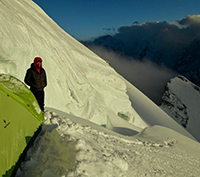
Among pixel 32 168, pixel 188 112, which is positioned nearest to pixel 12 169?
pixel 32 168

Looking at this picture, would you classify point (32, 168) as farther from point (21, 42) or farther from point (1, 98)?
point (21, 42)

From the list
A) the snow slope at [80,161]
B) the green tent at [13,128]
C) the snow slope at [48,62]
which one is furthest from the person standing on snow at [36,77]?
the snow slope at [48,62]

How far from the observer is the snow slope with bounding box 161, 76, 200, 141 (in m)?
54.0

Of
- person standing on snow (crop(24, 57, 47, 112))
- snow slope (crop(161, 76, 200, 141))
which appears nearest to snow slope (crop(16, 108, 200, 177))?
person standing on snow (crop(24, 57, 47, 112))

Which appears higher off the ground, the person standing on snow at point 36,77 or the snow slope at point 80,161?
the person standing on snow at point 36,77

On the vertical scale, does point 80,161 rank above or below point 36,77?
below

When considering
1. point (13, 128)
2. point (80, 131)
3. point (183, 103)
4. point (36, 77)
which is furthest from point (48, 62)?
point (183, 103)

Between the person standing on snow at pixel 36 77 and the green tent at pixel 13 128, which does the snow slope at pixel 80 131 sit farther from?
the person standing on snow at pixel 36 77

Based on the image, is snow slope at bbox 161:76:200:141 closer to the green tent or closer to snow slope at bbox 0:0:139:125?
snow slope at bbox 0:0:139:125

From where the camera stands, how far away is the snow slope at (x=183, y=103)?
177ft

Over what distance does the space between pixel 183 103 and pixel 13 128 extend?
65.8 metres

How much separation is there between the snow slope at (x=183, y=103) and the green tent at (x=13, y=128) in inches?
2143

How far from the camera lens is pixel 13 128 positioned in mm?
2867

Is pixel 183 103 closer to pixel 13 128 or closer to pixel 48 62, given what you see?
pixel 48 62
